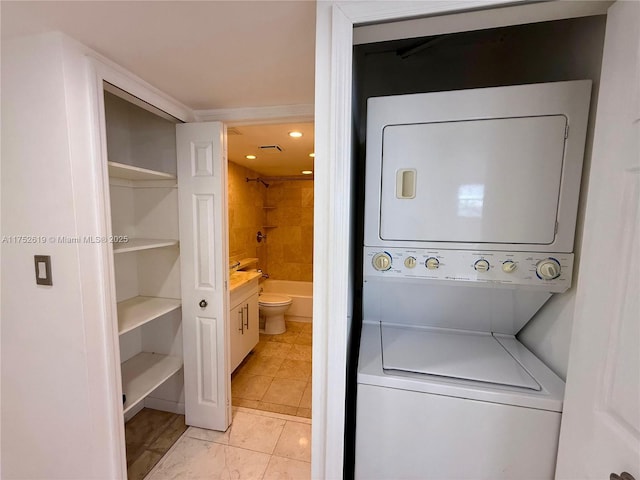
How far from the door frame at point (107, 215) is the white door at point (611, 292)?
1.77 m

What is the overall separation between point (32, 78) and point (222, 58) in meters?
0.75

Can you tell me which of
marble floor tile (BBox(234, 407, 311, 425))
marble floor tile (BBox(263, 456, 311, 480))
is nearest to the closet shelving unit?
marble floor tile (BBox(234, 407, 311, 425))

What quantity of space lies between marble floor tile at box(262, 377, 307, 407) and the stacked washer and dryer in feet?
4.70

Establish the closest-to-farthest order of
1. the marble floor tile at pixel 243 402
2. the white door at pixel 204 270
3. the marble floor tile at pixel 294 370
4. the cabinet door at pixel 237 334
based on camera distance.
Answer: the white door at pixel 204 270, the marble floor tile at pixel 243 402, the cabinet door at pixel 237 334, the marble floor tile at pixel 294 370

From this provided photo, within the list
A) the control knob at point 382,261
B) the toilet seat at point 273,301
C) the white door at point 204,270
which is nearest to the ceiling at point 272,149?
the white door at point 204,270

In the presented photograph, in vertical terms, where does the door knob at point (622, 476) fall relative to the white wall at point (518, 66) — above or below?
below

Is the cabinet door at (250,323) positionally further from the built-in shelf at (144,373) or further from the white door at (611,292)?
the white door at (611,292)

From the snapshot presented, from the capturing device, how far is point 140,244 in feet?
5.08

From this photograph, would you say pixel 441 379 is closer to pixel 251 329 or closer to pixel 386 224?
pixel 386 224

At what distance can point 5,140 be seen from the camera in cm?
108

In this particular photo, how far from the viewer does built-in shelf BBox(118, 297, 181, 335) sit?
1459mm

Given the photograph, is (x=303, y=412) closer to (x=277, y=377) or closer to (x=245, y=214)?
(x=277, y=377)

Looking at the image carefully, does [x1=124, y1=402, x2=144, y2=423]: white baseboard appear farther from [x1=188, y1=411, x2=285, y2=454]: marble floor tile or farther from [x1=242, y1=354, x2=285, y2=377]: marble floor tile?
[x1=242, y1=354, x2=285, y2=377]: marble floor tile

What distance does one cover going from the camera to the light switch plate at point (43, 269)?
A: 1.09 m
